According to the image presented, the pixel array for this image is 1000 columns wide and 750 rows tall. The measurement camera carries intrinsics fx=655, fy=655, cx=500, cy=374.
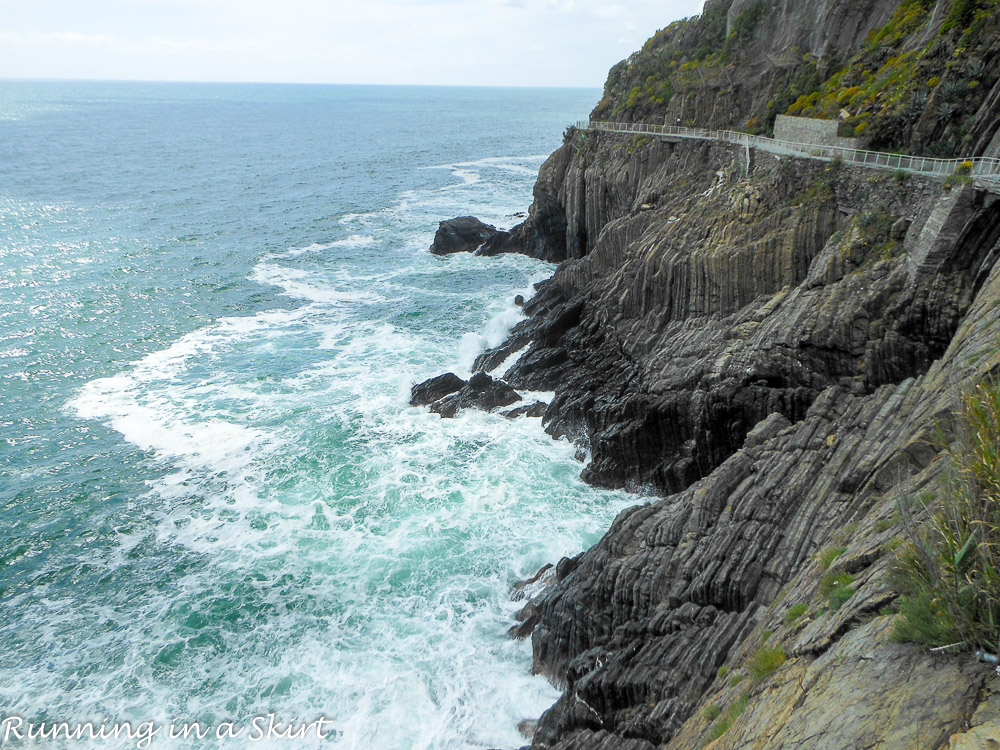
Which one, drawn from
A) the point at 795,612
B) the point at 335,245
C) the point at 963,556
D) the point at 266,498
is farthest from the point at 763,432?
the point at 335,245

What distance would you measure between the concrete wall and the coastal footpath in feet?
1.84

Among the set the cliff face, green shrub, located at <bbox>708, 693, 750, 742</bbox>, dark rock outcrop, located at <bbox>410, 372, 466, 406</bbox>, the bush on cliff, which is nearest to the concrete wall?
the cliff face

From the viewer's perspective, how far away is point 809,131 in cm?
3478

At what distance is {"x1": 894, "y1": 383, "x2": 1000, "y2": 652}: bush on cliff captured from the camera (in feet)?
27.0

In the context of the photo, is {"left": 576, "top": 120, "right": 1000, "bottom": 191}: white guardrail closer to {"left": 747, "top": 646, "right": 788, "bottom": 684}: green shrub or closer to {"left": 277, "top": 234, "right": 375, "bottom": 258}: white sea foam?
{"left": 747, "top": 646, "right": 788, "bottom": 684}: green shrub

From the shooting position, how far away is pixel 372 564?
26.9 meters

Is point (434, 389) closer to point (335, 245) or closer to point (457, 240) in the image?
point (457, 240)

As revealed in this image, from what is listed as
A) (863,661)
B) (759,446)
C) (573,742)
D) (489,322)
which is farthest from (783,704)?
(489,322)

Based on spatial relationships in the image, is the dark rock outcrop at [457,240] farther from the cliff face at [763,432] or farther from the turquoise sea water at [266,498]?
the cliff face at [763,432]

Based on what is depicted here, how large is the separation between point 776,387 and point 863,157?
12.1m

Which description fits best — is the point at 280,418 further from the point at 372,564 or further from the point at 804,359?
the point at 804,359

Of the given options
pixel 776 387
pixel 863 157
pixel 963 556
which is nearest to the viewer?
pixel 963 556

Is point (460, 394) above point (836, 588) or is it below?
below

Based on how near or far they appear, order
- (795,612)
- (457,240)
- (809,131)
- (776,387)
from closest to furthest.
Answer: (795,612) → (776,387) → (809,131) → (457,240)
